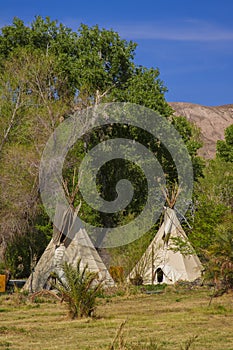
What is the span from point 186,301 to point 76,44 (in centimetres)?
2325

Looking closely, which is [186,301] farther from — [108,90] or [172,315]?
[108,90]

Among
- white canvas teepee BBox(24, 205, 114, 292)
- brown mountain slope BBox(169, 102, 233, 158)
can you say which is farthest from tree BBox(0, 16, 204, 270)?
brown mountain slope BBox(169, 102, 233, 158)

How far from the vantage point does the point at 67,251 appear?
2180 cm

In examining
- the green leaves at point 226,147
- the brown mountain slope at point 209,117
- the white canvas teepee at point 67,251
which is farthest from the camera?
the brown mountain slope at point 209,117

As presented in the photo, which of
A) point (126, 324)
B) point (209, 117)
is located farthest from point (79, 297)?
point (209, 117)

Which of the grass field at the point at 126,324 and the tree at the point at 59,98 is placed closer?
the grass field at the point at 126,324

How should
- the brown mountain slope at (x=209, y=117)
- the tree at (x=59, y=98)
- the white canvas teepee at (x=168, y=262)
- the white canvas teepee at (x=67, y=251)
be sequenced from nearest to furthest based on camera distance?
the white canvas teepee at (x=67, y=251) → the white canvas teepee at (x=168, y=262) → the tree at (x=59, y=98) → the brown mountain slope at (x=209, y=117)

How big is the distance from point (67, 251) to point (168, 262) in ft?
13.9

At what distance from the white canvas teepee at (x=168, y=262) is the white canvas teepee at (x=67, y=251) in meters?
1.71

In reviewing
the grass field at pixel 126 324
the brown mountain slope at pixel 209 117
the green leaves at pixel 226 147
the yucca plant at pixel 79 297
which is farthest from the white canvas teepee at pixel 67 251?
the brown mountain slope at pixel 209 117

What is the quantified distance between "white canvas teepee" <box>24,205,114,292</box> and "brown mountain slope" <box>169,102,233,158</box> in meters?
98.9

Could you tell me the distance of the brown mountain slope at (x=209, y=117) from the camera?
124 metres

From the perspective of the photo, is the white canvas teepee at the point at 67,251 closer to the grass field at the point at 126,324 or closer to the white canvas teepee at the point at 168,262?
the white canvas teepee at the point at 168,262

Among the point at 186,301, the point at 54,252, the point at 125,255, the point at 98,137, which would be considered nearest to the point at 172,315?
the point at 186,301
